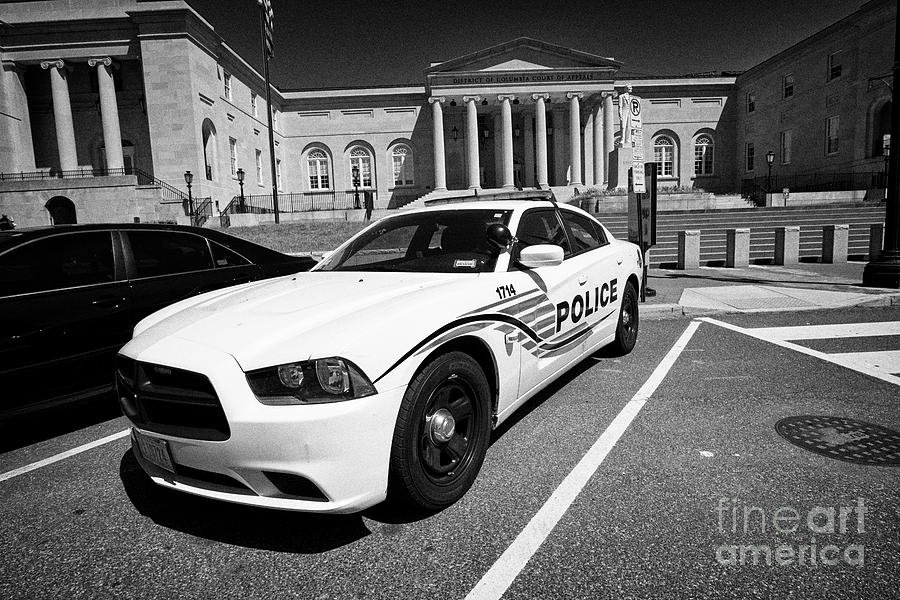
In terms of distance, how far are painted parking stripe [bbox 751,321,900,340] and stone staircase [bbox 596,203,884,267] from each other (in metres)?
7.89

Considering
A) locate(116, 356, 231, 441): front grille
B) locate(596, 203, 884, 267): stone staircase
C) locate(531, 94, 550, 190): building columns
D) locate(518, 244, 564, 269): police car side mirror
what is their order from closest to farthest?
1. locate(116, 356, 231, 441): front grille
2. locate(518, 244, 564, 269): police car side mirror
3. locate(596, 203, 884, 267): stone staircase
4. locate(531, 94, 550, 190): building columns

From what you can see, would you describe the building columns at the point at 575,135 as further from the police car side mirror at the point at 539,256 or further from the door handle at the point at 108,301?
the door handle at the point at 108,301

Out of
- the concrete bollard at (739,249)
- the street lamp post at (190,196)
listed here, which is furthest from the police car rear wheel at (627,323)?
the street lamp post at (190,196)

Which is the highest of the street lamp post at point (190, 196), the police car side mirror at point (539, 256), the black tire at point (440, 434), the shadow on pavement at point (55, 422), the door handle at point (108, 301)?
the street lamp post at point (190, 196)

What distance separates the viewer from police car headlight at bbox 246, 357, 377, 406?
2297 mm

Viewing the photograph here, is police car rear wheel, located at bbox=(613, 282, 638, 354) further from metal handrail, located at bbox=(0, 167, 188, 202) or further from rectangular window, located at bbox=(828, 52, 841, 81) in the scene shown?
rectangular window, located at bbox=(828, 52, 841, 81)

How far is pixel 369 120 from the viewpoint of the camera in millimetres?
49906

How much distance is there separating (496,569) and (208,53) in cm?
4143

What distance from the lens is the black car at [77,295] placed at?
12.5 feet

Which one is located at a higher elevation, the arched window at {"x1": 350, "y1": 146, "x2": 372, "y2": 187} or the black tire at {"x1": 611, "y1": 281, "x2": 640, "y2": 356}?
the arched window at {"x1": 350, "y1": 146, "x2": 372, "y2": 187}

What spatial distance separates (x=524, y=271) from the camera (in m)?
3.72

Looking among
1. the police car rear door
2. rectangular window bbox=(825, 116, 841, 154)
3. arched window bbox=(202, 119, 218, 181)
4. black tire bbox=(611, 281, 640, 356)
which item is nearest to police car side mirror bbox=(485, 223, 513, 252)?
the police car rear door

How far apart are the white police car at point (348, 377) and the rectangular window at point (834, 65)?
1877 inches

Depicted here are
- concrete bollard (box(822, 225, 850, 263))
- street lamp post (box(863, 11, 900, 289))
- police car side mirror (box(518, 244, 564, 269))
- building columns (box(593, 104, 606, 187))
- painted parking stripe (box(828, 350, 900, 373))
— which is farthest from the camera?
building columns (box(593, 104, 606, 187))
